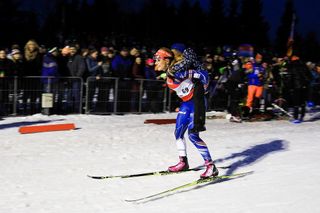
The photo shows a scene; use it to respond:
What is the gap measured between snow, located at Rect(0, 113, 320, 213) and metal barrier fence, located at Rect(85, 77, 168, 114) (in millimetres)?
665

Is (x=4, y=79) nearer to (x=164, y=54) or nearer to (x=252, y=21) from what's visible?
(x=164, y=54)

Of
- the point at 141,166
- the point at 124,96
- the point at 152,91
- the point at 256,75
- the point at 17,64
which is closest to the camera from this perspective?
the point at 141,166

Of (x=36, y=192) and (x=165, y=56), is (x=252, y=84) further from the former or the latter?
(x=36, y=192)

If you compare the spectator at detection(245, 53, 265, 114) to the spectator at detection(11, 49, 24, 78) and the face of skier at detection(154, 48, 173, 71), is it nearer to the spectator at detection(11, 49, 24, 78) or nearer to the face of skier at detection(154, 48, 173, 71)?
the spectator at detection(11, 49, 24, 78)

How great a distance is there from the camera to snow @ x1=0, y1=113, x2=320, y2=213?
264 inches

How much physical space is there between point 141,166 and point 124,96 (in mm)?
6072

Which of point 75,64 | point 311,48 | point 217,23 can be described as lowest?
point 75,64

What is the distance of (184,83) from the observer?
7812mm

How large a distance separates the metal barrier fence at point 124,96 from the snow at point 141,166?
67cm

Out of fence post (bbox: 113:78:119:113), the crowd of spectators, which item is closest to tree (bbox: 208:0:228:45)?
the crowd of spectators

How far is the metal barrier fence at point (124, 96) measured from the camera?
47.1 feet

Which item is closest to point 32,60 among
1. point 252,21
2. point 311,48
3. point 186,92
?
point 186,92

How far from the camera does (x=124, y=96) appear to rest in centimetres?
1482

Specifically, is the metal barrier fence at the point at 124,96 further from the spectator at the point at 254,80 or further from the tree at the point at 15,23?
the tree at the point at 15,23
